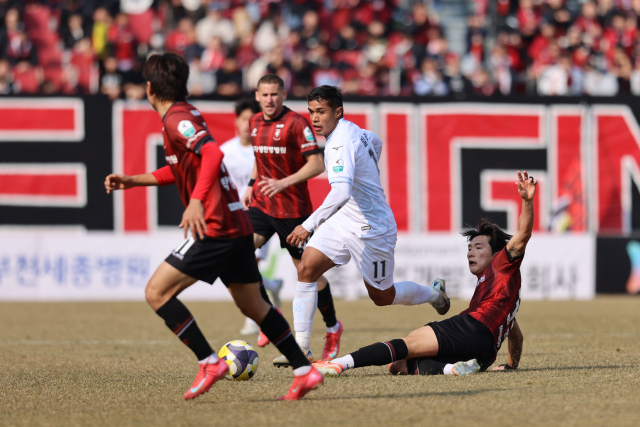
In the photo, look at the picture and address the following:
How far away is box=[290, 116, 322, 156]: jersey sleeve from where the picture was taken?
7137 millimetres

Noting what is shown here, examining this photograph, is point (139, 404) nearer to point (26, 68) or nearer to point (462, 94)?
point (462, 94)

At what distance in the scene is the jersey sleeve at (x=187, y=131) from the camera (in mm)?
4746

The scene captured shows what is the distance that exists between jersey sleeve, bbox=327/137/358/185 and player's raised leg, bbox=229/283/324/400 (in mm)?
1166

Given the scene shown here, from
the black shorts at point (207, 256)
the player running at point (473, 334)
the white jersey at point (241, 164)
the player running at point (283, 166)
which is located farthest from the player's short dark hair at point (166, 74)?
the white jersey at point (241, 164)

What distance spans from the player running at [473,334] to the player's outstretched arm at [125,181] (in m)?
1.82

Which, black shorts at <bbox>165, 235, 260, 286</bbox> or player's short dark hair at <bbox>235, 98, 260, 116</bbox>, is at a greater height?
player's short dark hair at <bbox>235, 98, 260, 116</bbox>

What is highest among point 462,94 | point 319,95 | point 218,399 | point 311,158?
point 462,94

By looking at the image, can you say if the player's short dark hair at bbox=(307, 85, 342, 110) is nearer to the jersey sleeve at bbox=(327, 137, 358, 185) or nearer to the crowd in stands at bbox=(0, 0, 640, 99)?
the jersey sleeve at bbox=(327, 137, 358, 185)

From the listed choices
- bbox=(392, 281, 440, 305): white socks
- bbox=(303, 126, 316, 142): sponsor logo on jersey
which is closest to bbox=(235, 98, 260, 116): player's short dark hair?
bbox=(303, 126, 316, 142): sponsor logo on jersey

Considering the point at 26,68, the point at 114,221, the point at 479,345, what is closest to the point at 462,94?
the point at 114,221

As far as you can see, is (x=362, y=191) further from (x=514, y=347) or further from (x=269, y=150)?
(x=514, y=347)

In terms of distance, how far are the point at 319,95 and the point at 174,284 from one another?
209cm

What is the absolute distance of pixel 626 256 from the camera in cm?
1430

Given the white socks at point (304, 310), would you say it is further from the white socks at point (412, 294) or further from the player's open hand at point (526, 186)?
the player's open hand at point (526, 186)
